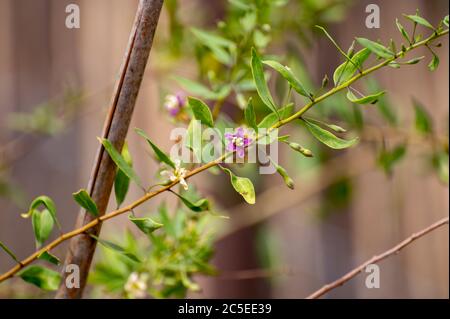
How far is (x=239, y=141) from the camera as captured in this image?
17.9 inches

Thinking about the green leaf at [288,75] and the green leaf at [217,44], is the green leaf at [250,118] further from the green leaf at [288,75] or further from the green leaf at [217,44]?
the green leaf at [217,44]

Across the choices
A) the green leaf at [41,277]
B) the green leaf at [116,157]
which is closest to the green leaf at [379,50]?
the green leaf at [116,157]

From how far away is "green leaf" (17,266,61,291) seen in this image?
20.1 inches

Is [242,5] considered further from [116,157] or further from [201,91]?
[116,157]

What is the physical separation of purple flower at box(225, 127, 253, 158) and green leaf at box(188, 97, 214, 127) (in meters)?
0.02

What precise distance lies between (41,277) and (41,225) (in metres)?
0.04

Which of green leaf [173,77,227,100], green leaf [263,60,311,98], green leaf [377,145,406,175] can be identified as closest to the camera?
green leaf [263,60,311,98]

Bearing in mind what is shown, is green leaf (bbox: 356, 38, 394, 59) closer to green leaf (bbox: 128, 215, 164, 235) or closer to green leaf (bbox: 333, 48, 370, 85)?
green leaf (bbox: 333, 48, 370, 85)

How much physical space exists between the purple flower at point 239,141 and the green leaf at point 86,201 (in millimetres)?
115

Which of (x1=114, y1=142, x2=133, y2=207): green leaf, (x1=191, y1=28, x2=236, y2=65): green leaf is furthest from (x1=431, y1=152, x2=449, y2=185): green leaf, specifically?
(x1=114, y1=142, x2=133, y2=207): green leaf

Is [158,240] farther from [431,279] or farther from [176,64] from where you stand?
[431,279]

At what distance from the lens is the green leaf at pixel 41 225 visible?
511 millimetres

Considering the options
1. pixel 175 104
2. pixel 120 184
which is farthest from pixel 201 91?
pixel 120 184

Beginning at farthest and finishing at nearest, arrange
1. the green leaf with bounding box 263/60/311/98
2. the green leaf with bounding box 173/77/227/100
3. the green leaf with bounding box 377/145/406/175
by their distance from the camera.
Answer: the green leaf with bounding box 377/145/406/175 → the green leaf with bounding box 173/77/227/100 → the green leaf with bounding box 263/60/311/98
